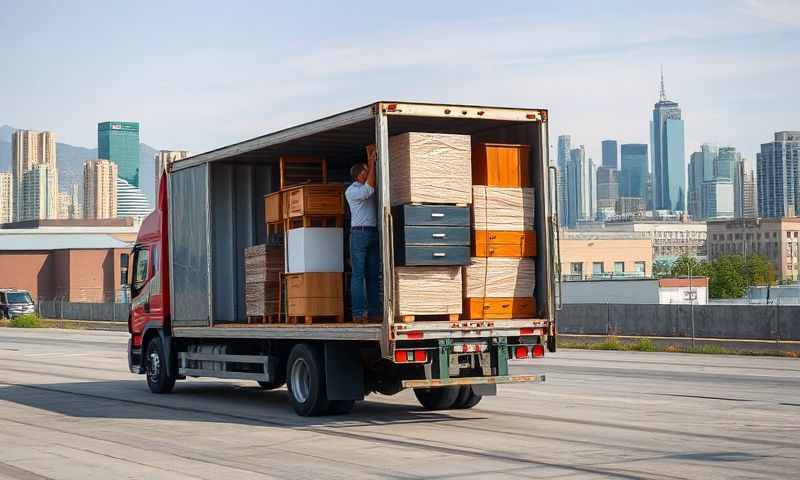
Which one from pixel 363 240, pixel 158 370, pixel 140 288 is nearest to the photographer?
pixel 363 240

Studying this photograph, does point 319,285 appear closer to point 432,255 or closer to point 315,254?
point 315,254

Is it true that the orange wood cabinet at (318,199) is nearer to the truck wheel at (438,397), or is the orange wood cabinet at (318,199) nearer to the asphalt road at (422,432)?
the asphalt road at (422,432)

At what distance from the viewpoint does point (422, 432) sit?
1441 cm

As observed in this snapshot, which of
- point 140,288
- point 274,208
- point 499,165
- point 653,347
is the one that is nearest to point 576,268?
point 653,347

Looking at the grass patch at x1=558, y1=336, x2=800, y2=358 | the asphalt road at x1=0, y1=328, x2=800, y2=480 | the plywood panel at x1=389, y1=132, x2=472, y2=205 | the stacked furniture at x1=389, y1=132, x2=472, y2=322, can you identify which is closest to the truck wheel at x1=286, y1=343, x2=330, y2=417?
the asphalt road at x1=0, y1=328, x2=800, y2=480

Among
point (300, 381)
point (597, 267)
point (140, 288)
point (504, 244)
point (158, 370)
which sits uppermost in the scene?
point (597, 267)

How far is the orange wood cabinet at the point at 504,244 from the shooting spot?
1495 centimetres

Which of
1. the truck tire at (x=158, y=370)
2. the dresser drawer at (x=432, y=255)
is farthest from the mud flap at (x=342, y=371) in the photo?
the truck tire at (x=158, y=370)

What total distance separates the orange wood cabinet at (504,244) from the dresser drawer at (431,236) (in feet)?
0.92

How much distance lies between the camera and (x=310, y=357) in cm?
1576

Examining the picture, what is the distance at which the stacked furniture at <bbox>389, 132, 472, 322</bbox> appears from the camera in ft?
47.2

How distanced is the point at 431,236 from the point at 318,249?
220 centimetres

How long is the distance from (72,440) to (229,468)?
3286mm

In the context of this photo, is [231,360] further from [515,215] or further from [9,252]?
[9,252]
